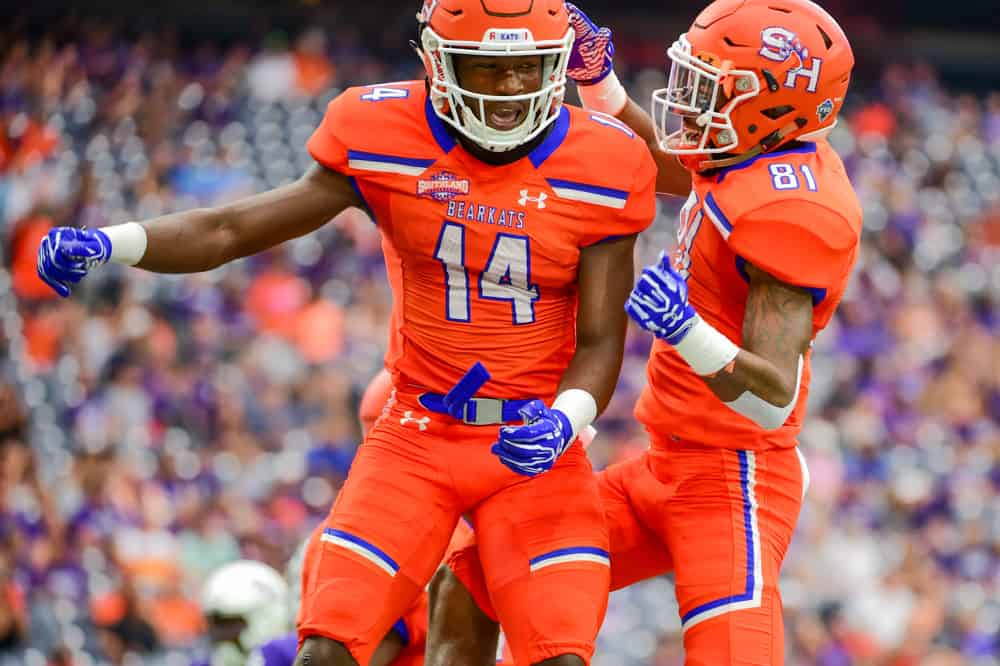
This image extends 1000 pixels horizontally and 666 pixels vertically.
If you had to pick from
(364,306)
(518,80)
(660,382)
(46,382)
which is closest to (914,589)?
(364,306)

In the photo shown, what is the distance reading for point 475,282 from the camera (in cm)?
425

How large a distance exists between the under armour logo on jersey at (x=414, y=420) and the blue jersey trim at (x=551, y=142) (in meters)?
0.72

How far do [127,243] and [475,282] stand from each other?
888 mm

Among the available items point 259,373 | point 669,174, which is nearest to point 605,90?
point 669,174

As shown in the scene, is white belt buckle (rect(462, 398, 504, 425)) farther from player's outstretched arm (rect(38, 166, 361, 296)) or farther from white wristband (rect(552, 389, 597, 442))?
player's outstretched arm (rect(38, 166, 361, 296))

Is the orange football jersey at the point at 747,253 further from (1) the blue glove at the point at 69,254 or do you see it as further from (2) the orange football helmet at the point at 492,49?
(1) the blue glove at the point at 69,254

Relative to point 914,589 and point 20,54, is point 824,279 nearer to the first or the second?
point 914,589

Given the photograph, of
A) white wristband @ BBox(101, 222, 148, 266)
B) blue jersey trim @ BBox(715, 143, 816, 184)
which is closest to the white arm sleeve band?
blue jersey trim @ BBox(715, 143, 816, 184)

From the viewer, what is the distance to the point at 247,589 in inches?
234

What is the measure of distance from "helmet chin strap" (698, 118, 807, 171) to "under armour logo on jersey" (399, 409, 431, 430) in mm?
988

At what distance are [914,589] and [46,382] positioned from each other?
552 cm

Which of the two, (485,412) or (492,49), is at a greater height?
(492,49)

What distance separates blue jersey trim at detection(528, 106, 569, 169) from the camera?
13.8ft

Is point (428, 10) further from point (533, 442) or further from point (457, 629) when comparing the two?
point (457, 629)
